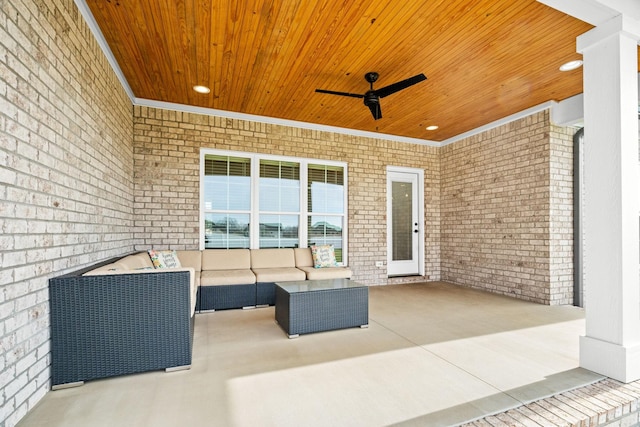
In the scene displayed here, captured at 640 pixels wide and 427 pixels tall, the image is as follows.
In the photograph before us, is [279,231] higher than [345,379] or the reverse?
higher

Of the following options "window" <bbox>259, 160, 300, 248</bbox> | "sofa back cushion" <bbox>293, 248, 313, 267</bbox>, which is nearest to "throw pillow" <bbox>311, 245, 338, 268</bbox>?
"sofa back cushion" <bbox>293, 248, 313, 267</bbox>

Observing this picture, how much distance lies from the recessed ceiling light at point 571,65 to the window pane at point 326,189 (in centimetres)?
341

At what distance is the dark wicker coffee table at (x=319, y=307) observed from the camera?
3.13 meters

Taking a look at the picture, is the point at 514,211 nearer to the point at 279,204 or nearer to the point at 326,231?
the point at 326,231

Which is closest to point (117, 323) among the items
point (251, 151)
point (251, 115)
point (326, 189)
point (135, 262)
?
point (135, 262)

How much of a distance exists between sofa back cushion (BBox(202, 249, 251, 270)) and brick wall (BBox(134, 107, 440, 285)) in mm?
339

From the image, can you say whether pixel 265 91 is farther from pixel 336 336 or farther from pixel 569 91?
pixel 569 91

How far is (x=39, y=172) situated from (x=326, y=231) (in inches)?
165

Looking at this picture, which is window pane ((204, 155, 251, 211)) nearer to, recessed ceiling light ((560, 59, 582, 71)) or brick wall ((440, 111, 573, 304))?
brick wall ((440, 111, 573, 304))

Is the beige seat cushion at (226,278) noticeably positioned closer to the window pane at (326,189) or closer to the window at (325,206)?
the window at (325,206)

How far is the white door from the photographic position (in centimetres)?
624

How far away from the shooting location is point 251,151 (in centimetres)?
512

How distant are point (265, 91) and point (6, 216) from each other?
3.18m

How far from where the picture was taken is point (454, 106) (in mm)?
4633
